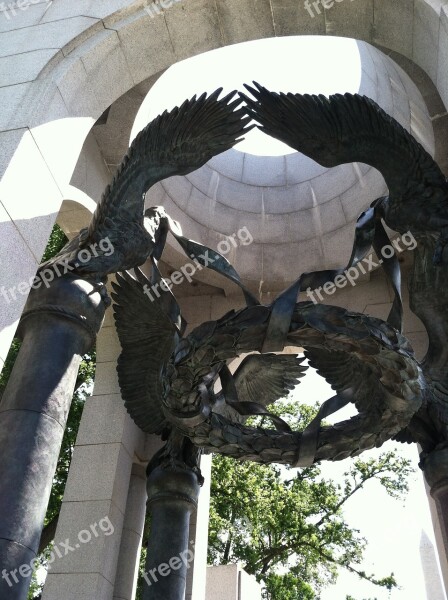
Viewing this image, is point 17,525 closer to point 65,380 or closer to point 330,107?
point 65,380

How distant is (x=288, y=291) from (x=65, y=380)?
2.05 meters

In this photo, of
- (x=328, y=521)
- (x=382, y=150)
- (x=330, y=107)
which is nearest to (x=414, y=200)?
(x=382, y=150)

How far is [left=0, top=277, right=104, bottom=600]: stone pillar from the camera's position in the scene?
4.28m

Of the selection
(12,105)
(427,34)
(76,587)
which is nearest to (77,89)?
(12,105)

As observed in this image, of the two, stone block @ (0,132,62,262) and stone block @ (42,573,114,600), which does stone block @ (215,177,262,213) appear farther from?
stone block @ (42,573,114,600)

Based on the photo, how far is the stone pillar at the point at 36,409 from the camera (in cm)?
428

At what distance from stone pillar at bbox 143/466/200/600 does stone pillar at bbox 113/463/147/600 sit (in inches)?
104

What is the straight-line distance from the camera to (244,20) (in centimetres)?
745

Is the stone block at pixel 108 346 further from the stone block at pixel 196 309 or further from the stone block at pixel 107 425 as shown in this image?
the stone block at pixel 196 309

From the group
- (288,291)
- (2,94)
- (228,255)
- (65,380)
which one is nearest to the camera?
(65,380)

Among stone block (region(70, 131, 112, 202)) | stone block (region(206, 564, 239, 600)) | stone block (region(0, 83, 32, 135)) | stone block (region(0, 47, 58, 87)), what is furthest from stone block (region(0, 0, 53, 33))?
stone block (region(206, 564, 239, 600))

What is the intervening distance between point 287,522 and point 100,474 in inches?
503

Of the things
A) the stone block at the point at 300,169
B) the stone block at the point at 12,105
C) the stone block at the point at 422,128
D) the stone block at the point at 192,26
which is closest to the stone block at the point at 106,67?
the stone block at the point at 192,26

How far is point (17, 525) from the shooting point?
431 cm
